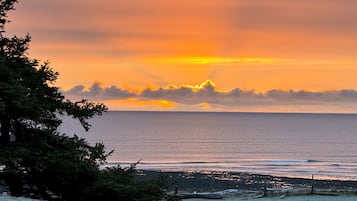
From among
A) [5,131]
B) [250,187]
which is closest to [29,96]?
[5,131]

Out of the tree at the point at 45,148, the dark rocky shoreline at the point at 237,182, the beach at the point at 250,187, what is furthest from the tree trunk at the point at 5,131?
the dark rocky shoreline at the point at 237,182

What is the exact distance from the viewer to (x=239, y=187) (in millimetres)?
50312

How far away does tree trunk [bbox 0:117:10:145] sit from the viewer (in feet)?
46.1

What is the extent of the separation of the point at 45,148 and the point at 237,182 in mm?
42004

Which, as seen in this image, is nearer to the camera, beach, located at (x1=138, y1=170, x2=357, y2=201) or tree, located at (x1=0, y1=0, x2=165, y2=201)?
tree, located at (x1=0, y1=0, x2=165, y2=201)

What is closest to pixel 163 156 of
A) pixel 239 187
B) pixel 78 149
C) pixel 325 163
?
pixel 325 163

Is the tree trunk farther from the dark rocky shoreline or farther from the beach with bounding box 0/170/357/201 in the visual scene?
the dark rocky shoreline

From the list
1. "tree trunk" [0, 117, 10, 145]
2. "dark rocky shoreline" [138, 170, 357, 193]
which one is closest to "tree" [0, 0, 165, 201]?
"tree trunk" [0, 117, 10, 145]

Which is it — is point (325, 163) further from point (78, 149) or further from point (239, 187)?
point (78, 149)

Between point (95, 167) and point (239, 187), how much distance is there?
37.3 m

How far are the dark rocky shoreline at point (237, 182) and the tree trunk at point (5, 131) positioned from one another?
3283 cm

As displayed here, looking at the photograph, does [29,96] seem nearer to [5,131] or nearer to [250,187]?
[5,131]

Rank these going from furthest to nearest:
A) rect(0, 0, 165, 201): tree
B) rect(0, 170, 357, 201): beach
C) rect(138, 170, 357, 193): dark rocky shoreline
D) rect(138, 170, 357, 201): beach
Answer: rect(138, 170, 357, 193): dark rocky shoreline → rect(138, 170, 357, 201): beach → rect(0, 170, 357, 201): beach → rect(0, 0, 165, 201): tree

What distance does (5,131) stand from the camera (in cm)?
1422
